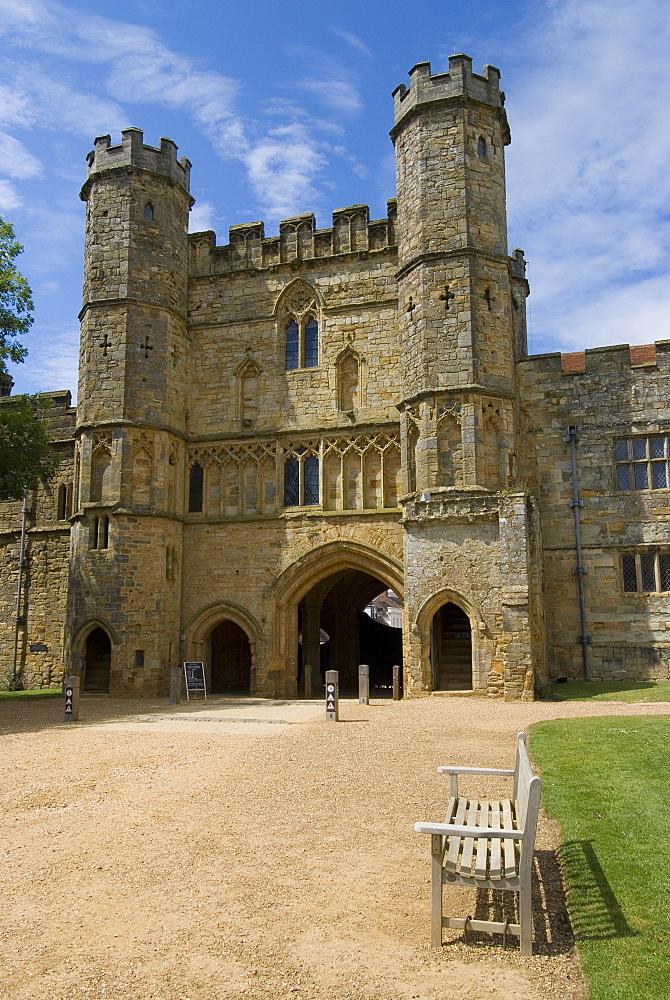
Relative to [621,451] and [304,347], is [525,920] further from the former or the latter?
[304,347]

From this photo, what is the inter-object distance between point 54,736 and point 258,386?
12.3m

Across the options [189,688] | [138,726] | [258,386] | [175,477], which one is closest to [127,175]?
[258,386]

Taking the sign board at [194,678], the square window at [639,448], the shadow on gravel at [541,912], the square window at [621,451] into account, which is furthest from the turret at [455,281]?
the shadow on gravel at [541,912]

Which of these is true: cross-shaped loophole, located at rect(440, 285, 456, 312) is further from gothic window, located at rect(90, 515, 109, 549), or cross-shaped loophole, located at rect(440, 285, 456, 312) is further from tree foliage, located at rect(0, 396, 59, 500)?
tree foliage, located at rect(0, 396, 59, 500)

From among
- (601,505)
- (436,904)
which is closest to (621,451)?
(601,505)

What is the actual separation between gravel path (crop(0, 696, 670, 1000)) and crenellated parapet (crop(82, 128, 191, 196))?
16790 mm

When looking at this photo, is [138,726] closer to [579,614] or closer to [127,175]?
[579,614]

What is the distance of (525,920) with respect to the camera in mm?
4715

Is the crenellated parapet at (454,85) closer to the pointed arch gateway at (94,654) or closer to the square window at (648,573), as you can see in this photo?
the square window at (648,573)

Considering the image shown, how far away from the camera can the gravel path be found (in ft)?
14.6

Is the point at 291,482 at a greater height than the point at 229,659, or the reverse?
the point at 291,482

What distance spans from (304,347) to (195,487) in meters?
4.92

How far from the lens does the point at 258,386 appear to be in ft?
75.3

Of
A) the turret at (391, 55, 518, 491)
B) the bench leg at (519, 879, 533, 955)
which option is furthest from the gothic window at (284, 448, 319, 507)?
the bench leg at (519, 879, 533, 955)
